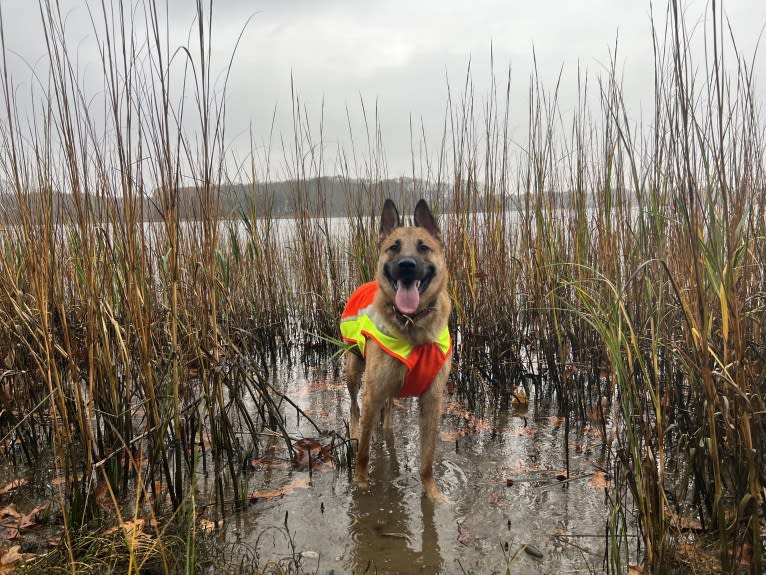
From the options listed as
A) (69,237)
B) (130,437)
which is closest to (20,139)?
(69,237)

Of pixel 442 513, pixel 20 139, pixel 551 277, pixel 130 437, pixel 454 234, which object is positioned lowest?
pixel 442 513

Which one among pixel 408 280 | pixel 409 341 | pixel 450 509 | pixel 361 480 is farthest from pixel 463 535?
pixel 408 280

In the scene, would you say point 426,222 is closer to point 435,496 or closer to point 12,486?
point 435,496

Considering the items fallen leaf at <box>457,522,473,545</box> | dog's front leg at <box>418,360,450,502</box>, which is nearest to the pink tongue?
dog's front leg at <box>418,360,450,502</box>

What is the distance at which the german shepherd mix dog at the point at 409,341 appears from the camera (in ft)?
9.82

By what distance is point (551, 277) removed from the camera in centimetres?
407

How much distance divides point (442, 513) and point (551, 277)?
6.97 feet

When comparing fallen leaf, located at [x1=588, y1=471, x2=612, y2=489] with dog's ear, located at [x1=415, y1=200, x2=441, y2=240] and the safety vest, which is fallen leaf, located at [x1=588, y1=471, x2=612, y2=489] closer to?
the safety vest

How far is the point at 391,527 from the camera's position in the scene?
2615mm

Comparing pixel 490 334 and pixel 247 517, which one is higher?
pixel 490 334

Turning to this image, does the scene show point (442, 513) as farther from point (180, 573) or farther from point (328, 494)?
point (180, 573)

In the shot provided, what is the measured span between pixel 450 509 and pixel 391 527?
1.18 feet

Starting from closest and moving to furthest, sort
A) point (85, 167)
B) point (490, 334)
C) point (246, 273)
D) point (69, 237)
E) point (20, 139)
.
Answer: point (85, 167)
point (20, 139)
point (69, 237)
point (490, 334)
point (246, 273)

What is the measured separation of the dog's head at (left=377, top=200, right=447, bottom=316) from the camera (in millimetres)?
3033
